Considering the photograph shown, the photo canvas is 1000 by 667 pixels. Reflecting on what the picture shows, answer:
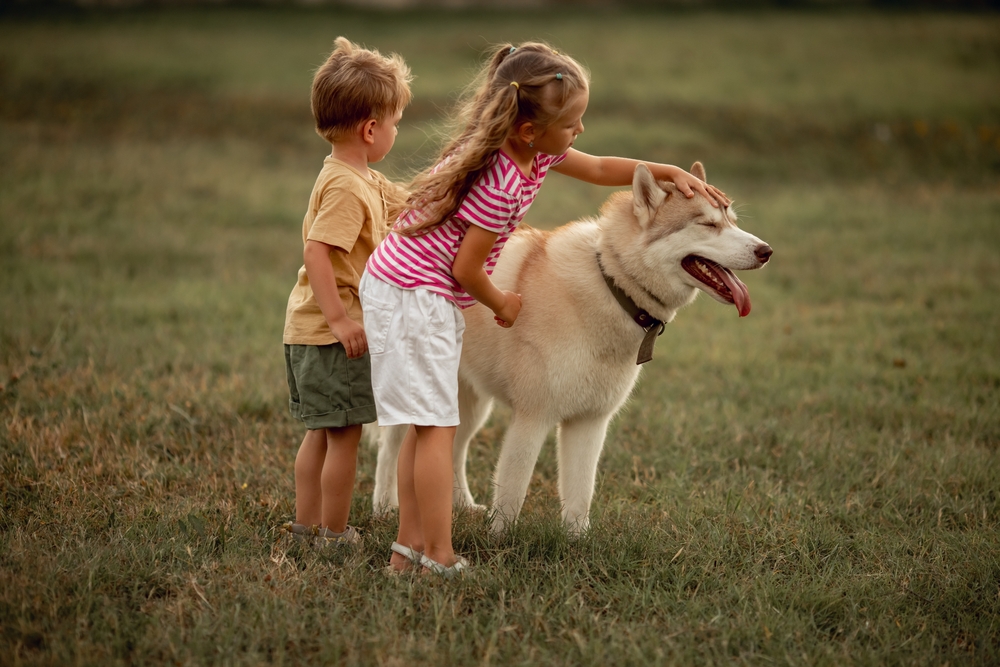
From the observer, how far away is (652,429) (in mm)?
4934

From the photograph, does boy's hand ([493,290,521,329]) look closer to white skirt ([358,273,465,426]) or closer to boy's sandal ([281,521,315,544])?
white skirt ([358,273,465,426])

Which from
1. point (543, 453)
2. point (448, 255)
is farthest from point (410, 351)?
point (543, 453)

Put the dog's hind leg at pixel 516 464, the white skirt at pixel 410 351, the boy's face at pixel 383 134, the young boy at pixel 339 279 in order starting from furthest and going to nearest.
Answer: the dog's hind leg at pixel 516 464 → the boy's face at pixel 383 134 → the young boy at pixel 339 279 → the white skirt at pixel 410 351

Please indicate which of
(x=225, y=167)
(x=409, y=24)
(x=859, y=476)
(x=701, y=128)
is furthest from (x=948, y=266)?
(x=409, y=24)

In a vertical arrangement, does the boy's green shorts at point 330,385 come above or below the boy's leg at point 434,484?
above

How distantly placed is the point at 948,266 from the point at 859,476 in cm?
520

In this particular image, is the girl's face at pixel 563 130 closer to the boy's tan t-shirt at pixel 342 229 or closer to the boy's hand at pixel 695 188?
the boy's hand at pixel 695 188

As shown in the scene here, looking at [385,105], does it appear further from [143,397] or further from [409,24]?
[409,24]

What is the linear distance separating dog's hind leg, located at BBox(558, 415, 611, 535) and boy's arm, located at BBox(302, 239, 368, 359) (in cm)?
109

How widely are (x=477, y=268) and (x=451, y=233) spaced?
0.19 meters

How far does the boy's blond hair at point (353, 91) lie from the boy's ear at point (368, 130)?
0.05ft

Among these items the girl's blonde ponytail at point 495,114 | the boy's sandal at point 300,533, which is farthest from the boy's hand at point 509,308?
the boy's sandal at point 300,533

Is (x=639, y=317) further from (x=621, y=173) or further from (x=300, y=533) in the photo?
(x=300, y=533)

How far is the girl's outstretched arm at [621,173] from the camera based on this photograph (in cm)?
334
